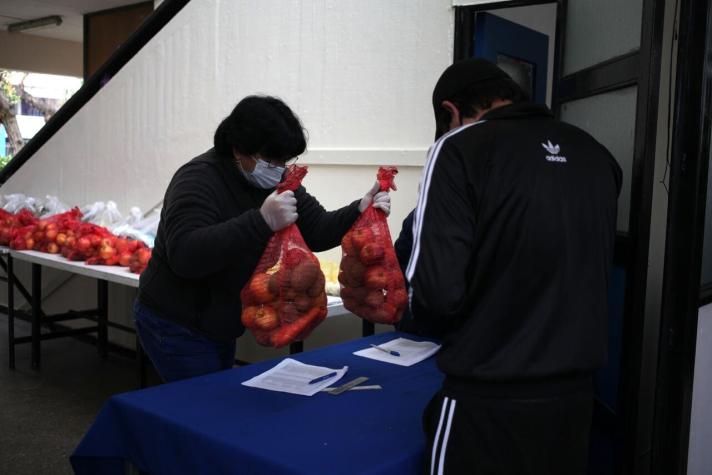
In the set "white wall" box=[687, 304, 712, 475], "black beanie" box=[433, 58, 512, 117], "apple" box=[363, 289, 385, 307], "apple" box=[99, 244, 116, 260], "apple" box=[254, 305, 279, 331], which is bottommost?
"white wall" box=[687, 304, 712, 475]

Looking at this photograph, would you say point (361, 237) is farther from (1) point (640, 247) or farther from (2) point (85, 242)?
(2) point (85, 242)

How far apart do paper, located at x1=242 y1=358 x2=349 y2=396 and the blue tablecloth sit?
0.03 metres

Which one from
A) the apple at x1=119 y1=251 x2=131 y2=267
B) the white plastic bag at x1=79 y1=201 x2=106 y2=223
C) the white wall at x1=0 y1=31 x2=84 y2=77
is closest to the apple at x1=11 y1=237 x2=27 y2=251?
the white plastic bag at x1=79 y1=201 x2=106 y2=223

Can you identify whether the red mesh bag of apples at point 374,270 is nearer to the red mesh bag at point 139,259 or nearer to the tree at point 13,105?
the red mesh bag at point 139,259

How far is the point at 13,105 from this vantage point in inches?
456

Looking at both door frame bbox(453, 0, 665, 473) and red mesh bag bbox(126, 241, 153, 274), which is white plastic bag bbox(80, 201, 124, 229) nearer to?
red mesh bag bbox(126, 241, 153, 274)

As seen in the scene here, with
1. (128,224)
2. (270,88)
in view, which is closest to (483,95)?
(270,88)

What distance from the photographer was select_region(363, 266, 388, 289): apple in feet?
6.50

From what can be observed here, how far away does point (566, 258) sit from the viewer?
131 centimetres

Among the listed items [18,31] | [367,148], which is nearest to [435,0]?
[367,148]

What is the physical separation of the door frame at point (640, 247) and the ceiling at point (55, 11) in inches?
230

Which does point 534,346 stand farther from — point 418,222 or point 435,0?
point 435,0

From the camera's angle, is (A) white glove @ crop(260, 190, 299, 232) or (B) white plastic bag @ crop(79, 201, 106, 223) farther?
(B) white plastic bag @ crop(79, 201, 106, 223)

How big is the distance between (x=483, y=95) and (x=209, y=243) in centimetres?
82
